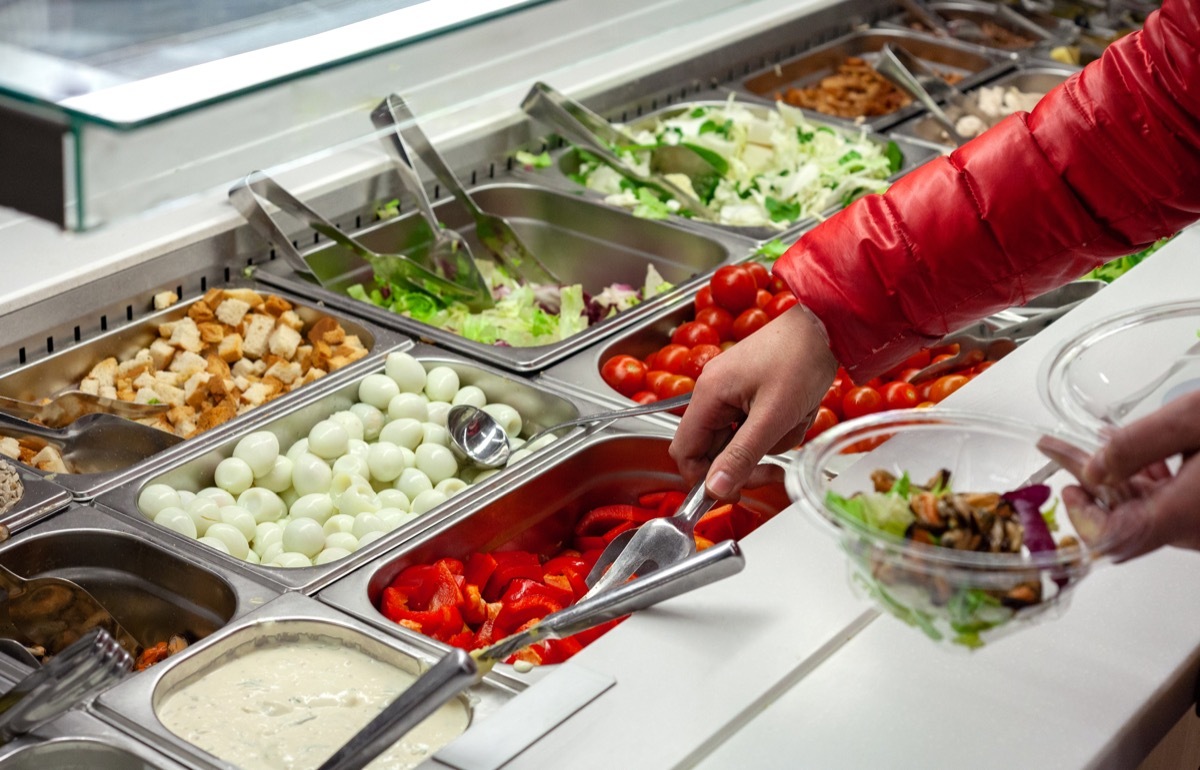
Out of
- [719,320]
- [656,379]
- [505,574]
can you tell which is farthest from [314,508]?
[719,320]

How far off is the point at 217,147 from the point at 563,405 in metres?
1.24

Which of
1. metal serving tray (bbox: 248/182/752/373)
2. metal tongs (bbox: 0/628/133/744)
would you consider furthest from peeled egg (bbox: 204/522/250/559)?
metal serving tray (bbox: 248/182/752/373)

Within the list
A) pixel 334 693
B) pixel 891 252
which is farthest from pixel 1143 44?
A: pixel 334 693

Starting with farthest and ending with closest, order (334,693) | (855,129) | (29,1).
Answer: (855,129) → (334,693) → (29,1)

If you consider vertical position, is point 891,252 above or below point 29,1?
below

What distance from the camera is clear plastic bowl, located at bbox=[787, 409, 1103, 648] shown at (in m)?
1.16

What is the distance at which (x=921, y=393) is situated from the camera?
2.45 meters

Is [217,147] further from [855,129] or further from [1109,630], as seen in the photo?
[855,129]

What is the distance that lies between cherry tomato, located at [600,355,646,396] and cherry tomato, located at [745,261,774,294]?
32cm

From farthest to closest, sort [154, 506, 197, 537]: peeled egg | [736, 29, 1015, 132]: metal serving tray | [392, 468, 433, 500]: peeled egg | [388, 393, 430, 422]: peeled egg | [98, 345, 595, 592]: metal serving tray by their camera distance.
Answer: [736, 29, 1015, 132]: metal serving tray < [388, 393, 430, 422]: peeled egg < [392, 468, 433, 500]: peeled egg < [154, 506, 197, 537]: peeled egg < [98, 345, 595, 592]: metal serving tray

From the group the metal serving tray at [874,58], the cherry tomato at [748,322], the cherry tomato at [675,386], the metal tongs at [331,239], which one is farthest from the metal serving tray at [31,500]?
the metal serving tray at [874,58]

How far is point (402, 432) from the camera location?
230 cm

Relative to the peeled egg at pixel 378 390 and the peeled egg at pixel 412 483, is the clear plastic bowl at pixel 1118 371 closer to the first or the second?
the peeled egg at pixel 412 483

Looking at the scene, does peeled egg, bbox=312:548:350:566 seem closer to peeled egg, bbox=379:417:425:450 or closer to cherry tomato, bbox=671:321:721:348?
peeled egg, bbox=379:417:425:450
